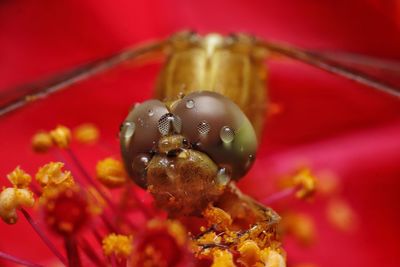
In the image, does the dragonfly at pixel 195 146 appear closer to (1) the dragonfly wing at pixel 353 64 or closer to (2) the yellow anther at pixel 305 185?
(1) the dragonfly wing at pixel 353 64

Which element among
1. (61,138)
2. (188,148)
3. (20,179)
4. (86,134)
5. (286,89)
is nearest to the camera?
(188,148)

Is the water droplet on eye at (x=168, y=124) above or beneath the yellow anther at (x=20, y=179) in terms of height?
above

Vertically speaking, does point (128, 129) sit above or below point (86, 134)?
below

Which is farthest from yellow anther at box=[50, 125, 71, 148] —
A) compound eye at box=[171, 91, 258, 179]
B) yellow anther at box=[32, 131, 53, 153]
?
compound eye at box=[171, 91, 258, 179]

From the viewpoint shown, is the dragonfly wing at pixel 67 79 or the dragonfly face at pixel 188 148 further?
the dragonfly wing at pixel 67 79

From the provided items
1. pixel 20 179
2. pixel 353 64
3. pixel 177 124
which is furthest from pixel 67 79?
pixel 353 64

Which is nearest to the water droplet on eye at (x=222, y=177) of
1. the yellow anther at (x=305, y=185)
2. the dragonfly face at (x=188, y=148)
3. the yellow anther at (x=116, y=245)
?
the dragonfly face at (x=188, y=148)

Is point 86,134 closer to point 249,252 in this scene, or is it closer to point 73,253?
point 73,253
